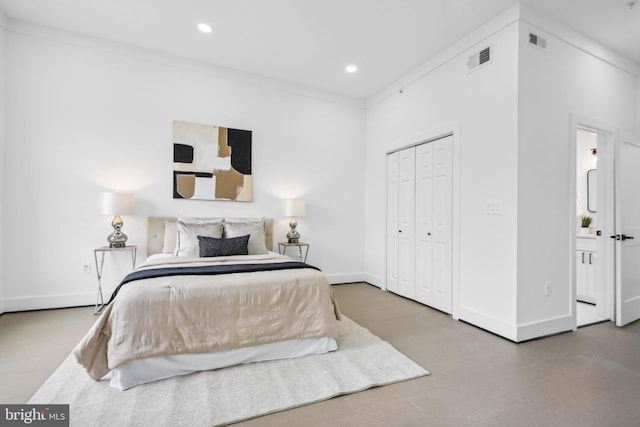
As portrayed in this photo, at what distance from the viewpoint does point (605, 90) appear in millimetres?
3393

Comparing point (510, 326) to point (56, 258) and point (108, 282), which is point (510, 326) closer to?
point (108, 282)

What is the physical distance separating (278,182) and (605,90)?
13.5 ft

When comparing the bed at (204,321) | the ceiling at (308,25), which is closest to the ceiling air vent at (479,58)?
the ceiling at (308,25)

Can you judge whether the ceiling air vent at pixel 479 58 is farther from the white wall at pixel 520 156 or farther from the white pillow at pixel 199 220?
the white pillow at pixel 199 220

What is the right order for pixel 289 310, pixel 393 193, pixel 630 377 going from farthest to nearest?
pixel 393 193 < pixel 289 310 < pixel 630 377

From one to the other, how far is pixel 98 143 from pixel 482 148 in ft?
14.4

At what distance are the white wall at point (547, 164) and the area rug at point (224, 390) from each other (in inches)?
61.1

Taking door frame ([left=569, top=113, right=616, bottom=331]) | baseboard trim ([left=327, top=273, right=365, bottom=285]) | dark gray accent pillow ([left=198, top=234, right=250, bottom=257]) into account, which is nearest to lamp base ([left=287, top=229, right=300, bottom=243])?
baseboard trim ([left=327, top=273, right=365, bottom=285])

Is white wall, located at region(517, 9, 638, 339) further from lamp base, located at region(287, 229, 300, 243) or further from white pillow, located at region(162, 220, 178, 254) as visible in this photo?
white pillow, located at region(162, 220, 178, 254)

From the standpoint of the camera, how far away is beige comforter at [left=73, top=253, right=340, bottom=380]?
197 centimetres

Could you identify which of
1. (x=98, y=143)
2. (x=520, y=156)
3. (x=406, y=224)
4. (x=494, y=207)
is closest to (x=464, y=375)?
(x=494, y=207)

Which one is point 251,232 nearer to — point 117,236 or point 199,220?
point 199,220

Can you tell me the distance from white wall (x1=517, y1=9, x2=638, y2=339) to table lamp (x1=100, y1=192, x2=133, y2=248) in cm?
412

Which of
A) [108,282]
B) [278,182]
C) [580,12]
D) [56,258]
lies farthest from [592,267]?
[56,258]
